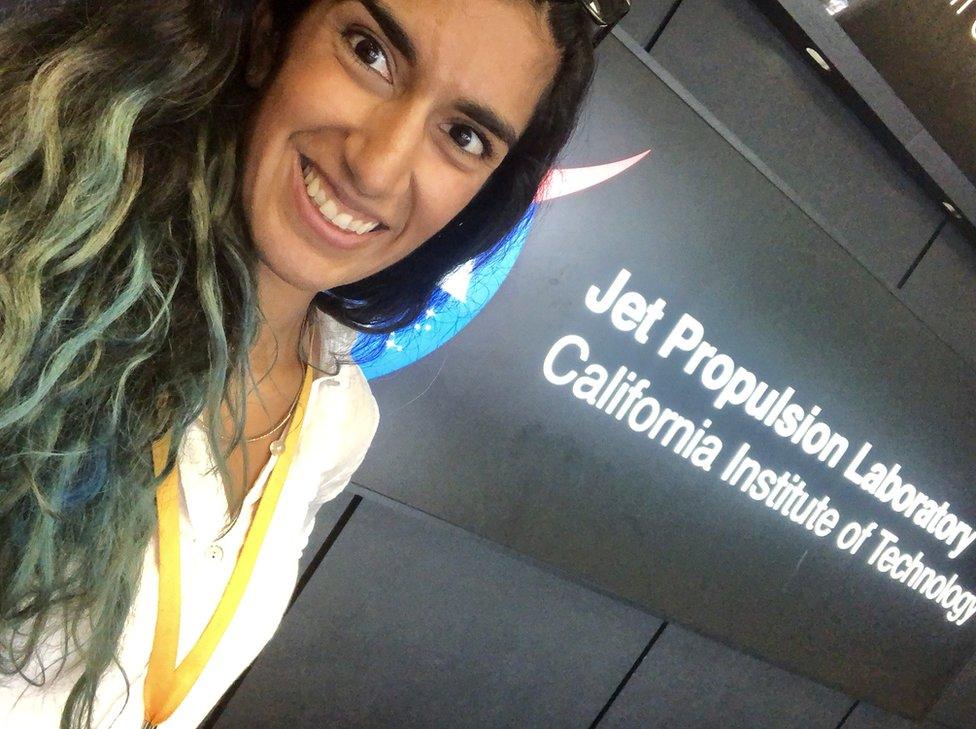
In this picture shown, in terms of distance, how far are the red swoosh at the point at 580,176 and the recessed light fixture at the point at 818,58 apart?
57cm

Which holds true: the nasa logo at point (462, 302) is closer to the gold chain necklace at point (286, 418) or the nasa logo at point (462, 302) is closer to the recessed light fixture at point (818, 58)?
the gold chain necklace at point (286, 418)

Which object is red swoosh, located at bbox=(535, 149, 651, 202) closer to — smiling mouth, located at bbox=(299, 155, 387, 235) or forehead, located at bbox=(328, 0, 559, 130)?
forehead, located at bbox=(328, 0, 559, 130)

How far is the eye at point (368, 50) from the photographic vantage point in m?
0.84

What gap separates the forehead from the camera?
83cm

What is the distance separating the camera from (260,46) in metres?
0.84

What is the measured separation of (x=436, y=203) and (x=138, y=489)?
470 mm

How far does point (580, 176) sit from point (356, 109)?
0.78m

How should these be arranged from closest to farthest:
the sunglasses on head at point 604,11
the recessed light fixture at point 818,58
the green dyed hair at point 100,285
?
the green dyed hair at point 100,285, the sunglasses on head at point 604,11, the recessed light fixture at point 818,58

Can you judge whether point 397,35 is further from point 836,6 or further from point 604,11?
point 836,6

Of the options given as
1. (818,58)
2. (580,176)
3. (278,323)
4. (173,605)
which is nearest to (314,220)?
(278,323)

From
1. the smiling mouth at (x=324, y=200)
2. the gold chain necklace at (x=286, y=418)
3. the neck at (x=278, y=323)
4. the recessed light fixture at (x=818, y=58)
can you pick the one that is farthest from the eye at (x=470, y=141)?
the recessed light fixture at (x=818, y=58)

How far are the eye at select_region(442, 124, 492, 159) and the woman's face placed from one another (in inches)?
0.6

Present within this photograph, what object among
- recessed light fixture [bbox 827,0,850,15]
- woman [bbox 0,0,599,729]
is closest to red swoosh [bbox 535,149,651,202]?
woman [bbox 0,0,599,729]

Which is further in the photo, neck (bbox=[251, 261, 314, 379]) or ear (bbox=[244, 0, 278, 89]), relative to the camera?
neck (bbox=[251, 261, 314, 379])
